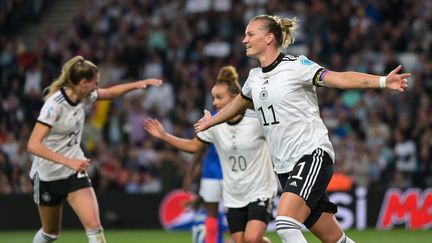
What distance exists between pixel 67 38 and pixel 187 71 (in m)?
3.49

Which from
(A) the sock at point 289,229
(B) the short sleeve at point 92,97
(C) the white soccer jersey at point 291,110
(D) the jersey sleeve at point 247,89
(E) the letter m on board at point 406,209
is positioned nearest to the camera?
(A) the sock at point 289,229

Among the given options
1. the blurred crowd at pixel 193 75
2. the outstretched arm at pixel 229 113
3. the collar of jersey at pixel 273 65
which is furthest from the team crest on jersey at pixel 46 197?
the blurred crowd at pixel 193 75

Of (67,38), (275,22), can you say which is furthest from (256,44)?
(67,38)

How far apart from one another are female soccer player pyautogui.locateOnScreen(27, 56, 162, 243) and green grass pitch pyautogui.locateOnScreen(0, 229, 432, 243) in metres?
4.66

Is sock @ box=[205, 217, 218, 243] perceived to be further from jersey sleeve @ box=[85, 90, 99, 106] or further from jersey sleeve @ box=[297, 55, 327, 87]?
jersey sleeve @ box=[297, 55, 327, 87]

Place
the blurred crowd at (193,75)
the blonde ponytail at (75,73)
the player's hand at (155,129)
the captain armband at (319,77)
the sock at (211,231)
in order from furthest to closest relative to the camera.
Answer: the blurred crowd at (193,75)
the sock at (211,231)
the blonde ponytail at (75,73)
the player's hand at (155,129)
the captain armband at (319,77)

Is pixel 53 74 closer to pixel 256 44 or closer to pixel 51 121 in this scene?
pixel 51 121

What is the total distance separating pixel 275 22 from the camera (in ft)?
27.3

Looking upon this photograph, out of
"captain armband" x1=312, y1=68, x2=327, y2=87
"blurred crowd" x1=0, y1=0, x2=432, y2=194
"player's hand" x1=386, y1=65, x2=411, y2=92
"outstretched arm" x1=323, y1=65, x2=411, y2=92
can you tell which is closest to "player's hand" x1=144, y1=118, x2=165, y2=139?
"captain armband" x1=312, y1=68, x2=327, y2=87

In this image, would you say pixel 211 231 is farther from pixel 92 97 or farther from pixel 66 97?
pixel 66 97

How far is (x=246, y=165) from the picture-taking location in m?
9.77

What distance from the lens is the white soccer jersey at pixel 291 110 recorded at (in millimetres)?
8047

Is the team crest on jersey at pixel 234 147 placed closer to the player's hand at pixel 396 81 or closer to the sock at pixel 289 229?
the sock at pixel 289 229

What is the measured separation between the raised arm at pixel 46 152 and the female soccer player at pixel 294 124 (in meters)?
1.74
